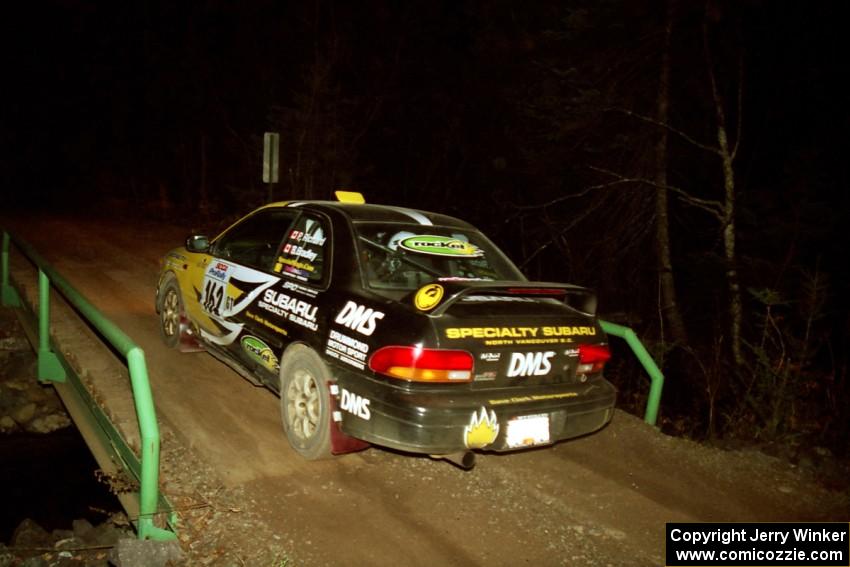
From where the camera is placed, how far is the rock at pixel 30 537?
4.98m

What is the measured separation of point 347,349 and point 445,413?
2.66 feet

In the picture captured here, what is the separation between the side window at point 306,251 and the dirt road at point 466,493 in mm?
1363

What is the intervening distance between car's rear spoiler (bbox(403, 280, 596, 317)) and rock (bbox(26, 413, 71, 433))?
20.0ft

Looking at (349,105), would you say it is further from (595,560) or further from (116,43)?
(595,560)

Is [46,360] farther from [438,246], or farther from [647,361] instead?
[647,361]

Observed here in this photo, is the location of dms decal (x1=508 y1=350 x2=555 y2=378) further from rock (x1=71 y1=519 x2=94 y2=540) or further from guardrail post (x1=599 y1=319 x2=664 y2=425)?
rock (x1=71 y1=519 x2=94 y2=540)

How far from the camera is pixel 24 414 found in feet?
25.1

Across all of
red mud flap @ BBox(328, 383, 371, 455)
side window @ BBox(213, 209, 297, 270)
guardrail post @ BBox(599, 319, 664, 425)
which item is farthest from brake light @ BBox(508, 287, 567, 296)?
side window @ BBox(213, 209, 297, 270)

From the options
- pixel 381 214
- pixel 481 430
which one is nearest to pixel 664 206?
pixel 381 214

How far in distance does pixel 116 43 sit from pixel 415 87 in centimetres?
1714

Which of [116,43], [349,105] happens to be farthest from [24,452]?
[116,43]

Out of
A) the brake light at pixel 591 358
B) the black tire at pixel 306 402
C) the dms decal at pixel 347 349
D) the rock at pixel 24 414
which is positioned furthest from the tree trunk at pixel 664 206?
the rock at pixel 24 414

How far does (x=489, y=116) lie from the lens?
23.8 metres

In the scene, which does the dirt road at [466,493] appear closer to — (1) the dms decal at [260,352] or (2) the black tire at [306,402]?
(2) the black tire at [306,402]
